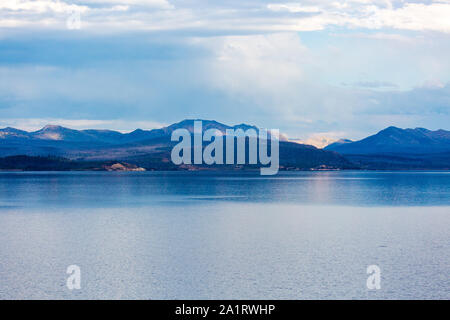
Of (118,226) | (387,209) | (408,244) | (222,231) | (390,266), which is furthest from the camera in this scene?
(387,209)

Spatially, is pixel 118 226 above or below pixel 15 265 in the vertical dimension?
above

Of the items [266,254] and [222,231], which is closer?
[266,254]

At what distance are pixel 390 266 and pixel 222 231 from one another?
2065 cm

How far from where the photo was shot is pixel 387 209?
7894 centimetres

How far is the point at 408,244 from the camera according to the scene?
45.6 meters

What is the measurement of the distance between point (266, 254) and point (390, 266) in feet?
28.1

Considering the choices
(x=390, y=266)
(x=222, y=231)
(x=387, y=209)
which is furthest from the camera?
(x=387, y=209)
